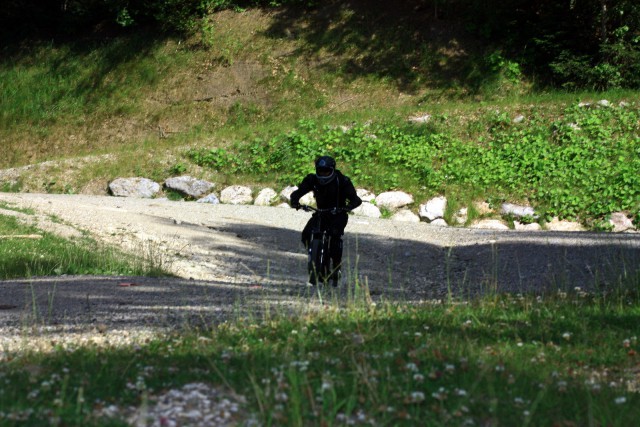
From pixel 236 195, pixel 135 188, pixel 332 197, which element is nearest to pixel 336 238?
pixel 332 197

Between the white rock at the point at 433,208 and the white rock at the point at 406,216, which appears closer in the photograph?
the white rock at the point at 433,208

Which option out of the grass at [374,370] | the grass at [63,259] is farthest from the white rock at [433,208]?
the grass at [374,370]

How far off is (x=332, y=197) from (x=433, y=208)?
10.1 metres

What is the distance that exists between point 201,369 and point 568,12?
2439 cm

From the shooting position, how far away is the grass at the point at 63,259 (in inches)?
442

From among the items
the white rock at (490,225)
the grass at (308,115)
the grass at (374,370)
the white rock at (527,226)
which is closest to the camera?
the grass at (374,370)

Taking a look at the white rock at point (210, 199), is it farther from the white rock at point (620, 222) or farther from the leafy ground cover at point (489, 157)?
the white rock at point (620, 222)

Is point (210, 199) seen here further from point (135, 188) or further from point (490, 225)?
point (490, 225)

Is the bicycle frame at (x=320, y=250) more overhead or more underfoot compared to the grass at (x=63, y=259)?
more overhead

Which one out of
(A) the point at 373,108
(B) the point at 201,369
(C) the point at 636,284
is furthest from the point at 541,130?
(B) the point at 201,369

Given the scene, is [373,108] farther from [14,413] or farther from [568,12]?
[14,413]

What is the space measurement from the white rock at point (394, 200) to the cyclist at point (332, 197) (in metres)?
10.1

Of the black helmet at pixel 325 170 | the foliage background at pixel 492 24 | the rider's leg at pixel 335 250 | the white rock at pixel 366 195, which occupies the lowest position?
the rider's leg at pixel 335 250

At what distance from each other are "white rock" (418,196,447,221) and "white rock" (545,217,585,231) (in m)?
2.30
